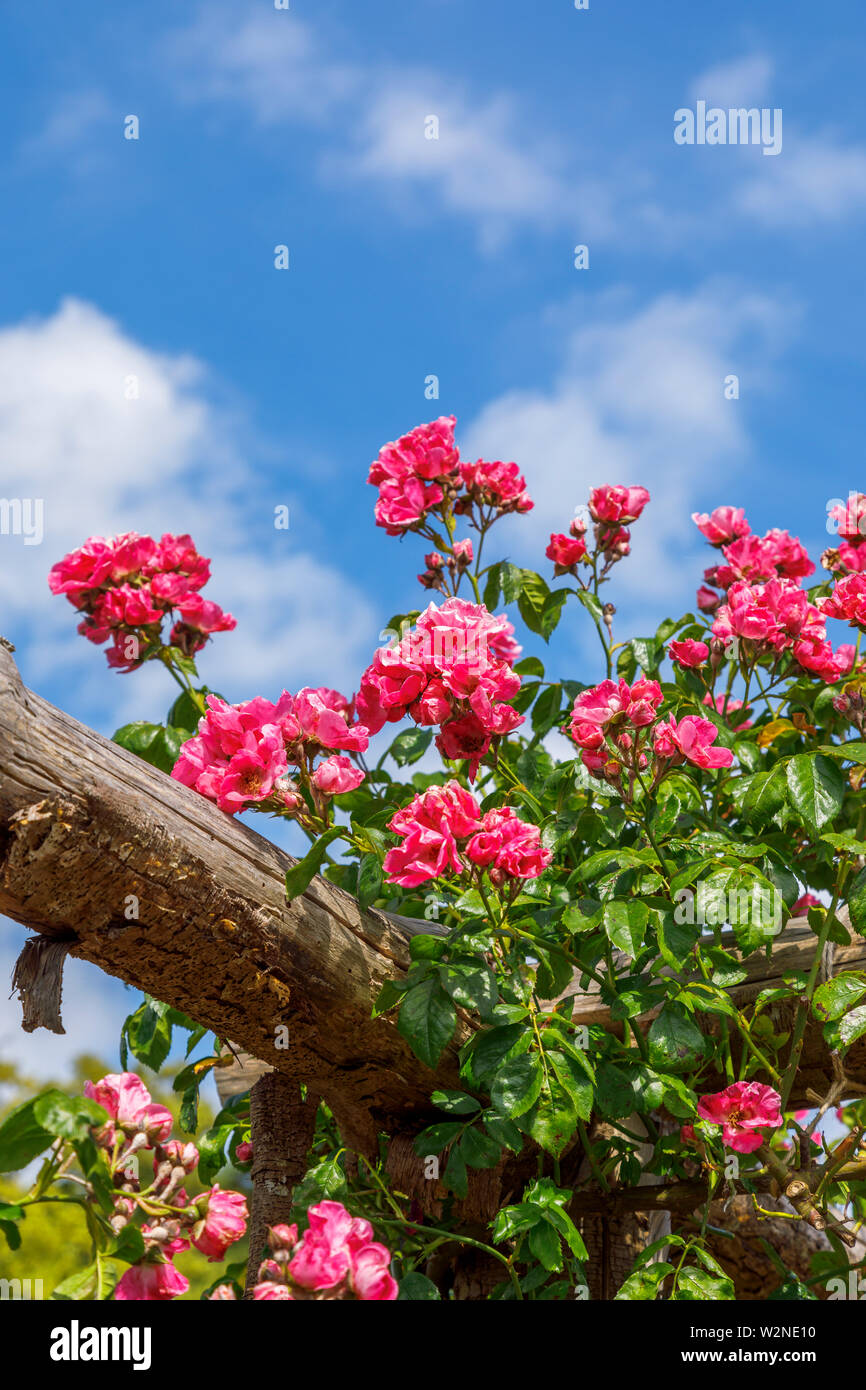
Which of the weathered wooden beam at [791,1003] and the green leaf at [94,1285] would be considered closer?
the green leaf at [94,1285]

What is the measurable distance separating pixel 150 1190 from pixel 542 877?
1.03 m

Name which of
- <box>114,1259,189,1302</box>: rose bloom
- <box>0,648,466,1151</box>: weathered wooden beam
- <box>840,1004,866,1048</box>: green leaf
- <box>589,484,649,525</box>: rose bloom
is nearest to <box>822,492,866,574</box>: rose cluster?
<box>589,484,649,525</box>: rose bloom

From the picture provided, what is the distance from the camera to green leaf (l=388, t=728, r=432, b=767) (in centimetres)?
258

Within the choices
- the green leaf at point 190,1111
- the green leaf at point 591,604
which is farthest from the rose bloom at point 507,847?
the green leaf at point 190,1111

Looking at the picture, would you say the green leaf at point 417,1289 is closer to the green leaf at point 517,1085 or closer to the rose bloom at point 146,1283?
the green leaf at point 517,1085

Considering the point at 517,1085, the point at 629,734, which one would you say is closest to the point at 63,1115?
the point at 517,1085

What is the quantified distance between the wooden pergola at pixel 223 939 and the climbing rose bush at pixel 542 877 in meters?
0.06

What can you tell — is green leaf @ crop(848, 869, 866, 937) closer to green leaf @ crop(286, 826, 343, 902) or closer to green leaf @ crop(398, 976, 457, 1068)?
green leaf @ crop(398, 976, 457, 1068)

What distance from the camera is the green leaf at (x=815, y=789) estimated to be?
1956 millimetres

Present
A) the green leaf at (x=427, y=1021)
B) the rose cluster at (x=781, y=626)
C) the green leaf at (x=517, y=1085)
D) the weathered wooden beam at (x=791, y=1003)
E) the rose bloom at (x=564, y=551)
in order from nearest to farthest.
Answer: the green leaf at (x=517, y=1085) → the green leaf at (x=427, y=1021) → the rose cluster at (x=781, y=626) → the weathered wooden beam at (x=791, y=1003) → the rose bloom at (x=564, y=551)

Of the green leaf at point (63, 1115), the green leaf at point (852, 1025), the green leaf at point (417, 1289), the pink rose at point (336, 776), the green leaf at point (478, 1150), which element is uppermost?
the pink rose at point (336, 776)

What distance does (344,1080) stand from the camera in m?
2.24
